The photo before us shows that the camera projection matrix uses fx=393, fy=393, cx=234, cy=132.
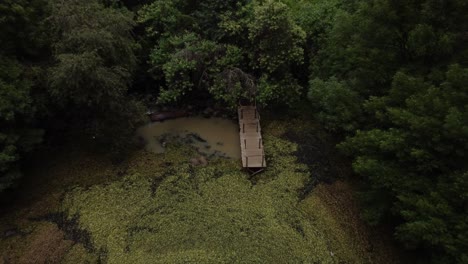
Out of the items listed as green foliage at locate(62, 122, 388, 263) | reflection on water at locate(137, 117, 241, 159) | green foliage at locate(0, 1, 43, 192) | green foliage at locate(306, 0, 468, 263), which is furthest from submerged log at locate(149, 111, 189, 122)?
green foliage at locate(306, 0, 468, 263)

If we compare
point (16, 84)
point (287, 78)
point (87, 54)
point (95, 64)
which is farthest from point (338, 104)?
point (16, 84)

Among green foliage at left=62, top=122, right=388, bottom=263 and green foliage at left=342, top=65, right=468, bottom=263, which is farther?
green foliage at left=62, top=122, right=388, bottom=263

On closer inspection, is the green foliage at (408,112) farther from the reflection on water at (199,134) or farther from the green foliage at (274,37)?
the reflection on water at (199,134)

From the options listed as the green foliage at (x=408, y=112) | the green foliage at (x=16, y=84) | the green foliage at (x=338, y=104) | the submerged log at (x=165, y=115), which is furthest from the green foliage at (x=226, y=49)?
the green foliage at (x=16, y=84)

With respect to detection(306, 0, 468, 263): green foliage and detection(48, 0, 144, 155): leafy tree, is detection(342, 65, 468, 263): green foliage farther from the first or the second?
detection(48, 0, 144, 155): leafy tree

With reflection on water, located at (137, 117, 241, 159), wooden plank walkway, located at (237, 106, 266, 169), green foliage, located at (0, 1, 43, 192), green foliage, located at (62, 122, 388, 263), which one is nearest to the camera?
green foliage, located at (62, 122, 388, 263)

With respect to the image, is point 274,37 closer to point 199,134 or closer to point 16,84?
point 199,134
